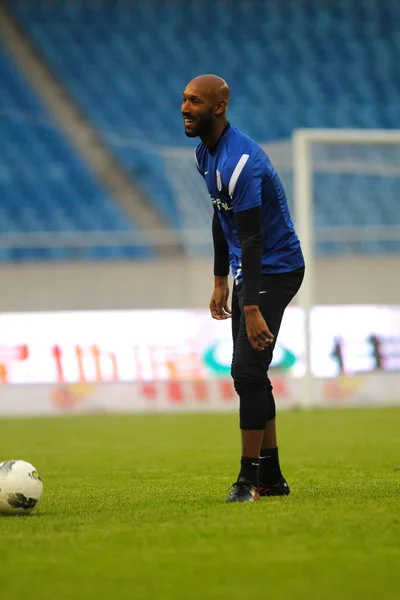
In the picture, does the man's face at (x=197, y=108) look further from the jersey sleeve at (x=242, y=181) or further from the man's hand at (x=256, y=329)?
the man's hand at (x=256, y=329)

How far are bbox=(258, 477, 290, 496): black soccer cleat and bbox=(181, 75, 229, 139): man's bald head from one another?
1.54m

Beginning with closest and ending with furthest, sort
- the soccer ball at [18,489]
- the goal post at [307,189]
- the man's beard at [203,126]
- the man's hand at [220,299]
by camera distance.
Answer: the soccer ball at [18,489] < the man's beard at [203,126] < the man's hand at [220,299] < the goal post at [307,189]

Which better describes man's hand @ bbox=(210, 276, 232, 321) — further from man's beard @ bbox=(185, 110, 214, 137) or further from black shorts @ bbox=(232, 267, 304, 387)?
man's beard @ bbox=(185, 110, 214, 137)

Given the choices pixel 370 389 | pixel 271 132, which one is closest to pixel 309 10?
pixel 271 132

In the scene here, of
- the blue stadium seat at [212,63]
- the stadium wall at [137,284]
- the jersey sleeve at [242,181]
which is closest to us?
the jersey sleeve at [242,181]

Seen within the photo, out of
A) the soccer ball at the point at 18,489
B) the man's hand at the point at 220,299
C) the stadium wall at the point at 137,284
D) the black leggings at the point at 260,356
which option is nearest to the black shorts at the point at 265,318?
the black leggings at the point at 260,356

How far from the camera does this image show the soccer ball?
4.21 m

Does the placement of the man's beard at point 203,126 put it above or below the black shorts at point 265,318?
above

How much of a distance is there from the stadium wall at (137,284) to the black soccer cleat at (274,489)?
9861mm

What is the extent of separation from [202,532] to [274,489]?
129 centimetres

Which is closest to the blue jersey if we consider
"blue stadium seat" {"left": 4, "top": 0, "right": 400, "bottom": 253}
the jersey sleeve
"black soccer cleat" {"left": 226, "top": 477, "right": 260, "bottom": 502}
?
the jersey sleeve

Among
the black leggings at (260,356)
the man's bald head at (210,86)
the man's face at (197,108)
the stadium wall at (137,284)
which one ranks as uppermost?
the man's bald head at (210,86)

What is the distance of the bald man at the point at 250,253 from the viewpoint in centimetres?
449

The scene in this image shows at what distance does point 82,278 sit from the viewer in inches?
604
